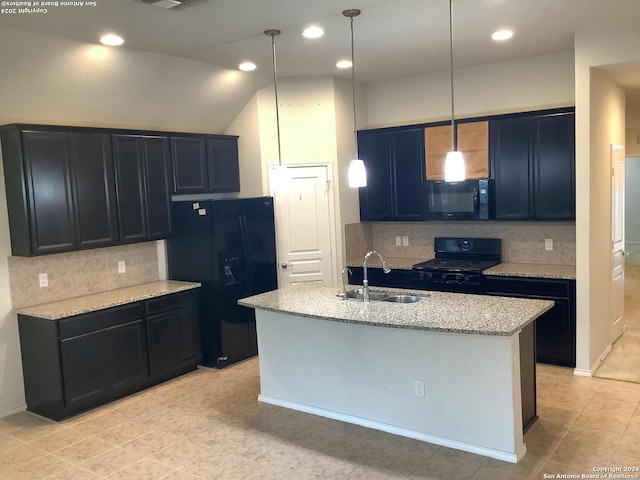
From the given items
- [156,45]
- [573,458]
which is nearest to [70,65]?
[156,45]

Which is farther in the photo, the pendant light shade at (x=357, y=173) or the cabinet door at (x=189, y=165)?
the cabinet door at (x=189, y=165)

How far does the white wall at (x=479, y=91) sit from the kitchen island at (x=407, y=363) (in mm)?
2518

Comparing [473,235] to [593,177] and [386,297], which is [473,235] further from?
[386,297]

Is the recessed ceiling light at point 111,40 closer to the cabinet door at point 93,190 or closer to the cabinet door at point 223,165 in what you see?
the cabinet door at point 93,190

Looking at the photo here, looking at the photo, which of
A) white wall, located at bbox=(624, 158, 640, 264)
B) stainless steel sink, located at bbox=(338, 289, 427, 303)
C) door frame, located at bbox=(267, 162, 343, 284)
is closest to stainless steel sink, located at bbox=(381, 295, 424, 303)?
stainless steel sink, located at bbox=(338, 289, 427, 303)

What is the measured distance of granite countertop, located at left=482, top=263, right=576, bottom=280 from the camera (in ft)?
16.5

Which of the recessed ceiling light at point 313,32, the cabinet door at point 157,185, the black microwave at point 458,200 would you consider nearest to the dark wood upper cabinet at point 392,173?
the black microwave at point 458,200

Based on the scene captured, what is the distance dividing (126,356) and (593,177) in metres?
4.30

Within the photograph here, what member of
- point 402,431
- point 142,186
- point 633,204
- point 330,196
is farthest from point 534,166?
point 633,204

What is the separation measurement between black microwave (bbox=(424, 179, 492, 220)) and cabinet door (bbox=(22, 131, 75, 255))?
11.7ft

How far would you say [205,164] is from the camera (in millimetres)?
5965

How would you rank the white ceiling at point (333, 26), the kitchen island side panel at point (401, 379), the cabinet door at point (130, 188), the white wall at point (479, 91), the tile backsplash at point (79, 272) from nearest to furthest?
the kitchen island side panel at point (401, 379), the white ceiling at point (333, 26), the tile backsplash at point (79, 272), the cabinet door at point (130, 188), the white wall at point (479, 91)

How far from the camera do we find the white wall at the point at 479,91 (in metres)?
5.45

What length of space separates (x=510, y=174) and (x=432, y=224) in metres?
1.18
